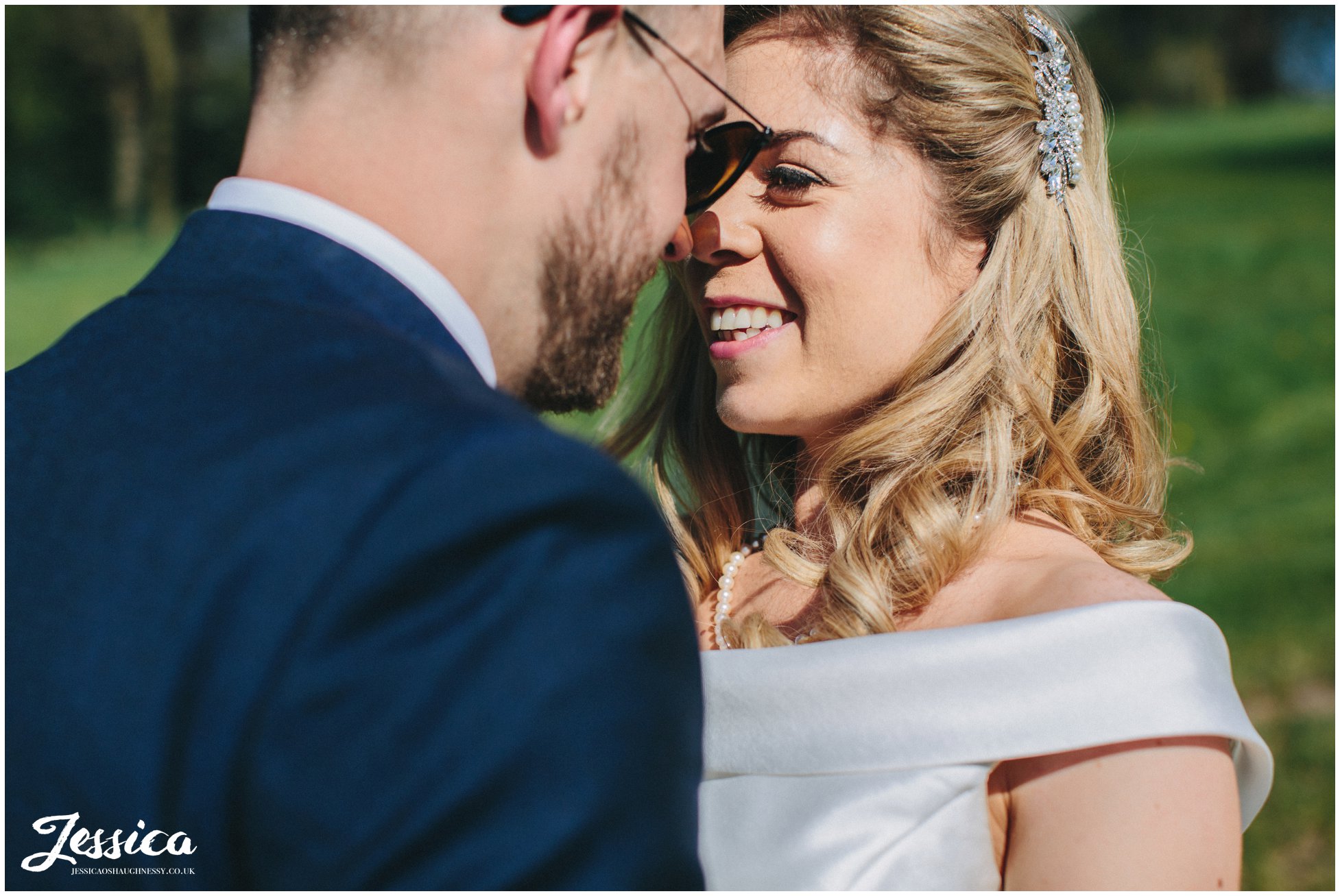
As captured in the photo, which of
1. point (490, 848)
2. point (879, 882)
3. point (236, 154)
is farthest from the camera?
point (236, 154)

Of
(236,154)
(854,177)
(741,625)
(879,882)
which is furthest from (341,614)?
A: (236,154)

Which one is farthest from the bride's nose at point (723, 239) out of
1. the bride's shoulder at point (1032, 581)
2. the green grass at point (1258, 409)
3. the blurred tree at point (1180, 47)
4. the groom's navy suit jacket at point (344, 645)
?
the blurred tree at point (1180, 47)

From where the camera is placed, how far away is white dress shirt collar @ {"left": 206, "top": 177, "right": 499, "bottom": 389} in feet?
4.83

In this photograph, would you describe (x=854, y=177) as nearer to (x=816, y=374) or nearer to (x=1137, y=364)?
(x=816, y=374)

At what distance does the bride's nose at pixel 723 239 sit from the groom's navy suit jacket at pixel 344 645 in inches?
56.9

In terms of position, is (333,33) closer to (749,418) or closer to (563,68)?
(563,68)

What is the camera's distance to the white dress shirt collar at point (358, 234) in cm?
147

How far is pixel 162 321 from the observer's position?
1.41m

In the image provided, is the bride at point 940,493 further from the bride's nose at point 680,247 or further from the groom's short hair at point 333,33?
the groom's short hair at point 333,33

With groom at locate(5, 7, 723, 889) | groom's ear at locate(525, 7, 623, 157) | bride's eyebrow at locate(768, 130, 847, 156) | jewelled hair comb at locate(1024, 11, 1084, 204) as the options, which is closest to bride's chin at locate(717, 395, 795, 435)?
bride's eyebrow at locate(768, 130, 847, 156)

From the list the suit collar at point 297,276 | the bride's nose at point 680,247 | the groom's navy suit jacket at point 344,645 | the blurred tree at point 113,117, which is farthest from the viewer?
the blurred tree at point 113,117

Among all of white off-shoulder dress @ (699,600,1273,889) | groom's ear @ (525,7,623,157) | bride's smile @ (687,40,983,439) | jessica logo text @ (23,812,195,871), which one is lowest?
white off-shoulder dress @ (699,600,1273,889)

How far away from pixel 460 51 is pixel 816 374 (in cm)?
135

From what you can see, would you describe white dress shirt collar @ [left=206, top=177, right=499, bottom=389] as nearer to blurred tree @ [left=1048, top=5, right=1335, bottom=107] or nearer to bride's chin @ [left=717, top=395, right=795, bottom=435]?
bride's chin @ [left=717, top=395, right=795, bottom=435]
